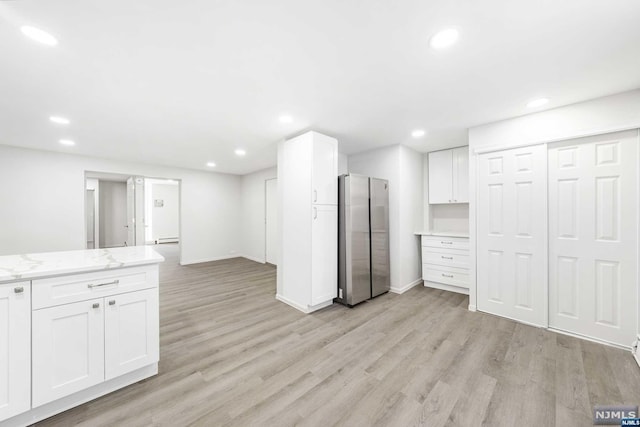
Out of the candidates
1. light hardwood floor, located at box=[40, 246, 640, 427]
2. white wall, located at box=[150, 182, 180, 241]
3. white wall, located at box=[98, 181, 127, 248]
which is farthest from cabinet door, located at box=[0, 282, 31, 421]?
white wall, located at box=[150, 182, 180, 241]

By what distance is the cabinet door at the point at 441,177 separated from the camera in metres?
4.09

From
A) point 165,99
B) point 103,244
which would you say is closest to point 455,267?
point 165,99

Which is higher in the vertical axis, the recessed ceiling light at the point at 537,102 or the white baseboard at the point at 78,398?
the recessed ceiling light at the point at 537,102

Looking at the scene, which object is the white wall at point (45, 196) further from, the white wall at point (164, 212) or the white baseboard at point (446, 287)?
the white baseboard at point (446, 287)

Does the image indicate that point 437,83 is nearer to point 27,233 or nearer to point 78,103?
point 78,103

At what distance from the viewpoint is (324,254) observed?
10.4 feet

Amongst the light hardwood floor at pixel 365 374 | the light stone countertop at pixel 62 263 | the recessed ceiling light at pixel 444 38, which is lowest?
the light hardwood floor at pixel 365 374

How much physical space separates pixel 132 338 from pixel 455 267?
4.10m

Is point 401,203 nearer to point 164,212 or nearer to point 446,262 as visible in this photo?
point 446,262

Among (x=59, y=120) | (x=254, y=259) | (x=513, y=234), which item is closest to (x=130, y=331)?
(x=59, y=120)

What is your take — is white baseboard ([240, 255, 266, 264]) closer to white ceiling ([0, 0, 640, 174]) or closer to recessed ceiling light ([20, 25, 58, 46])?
white ceiling ([0, 0, 640, 174])

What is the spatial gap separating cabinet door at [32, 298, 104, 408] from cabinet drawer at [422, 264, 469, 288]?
416 cm

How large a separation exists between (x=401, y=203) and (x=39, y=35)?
4.02 meters

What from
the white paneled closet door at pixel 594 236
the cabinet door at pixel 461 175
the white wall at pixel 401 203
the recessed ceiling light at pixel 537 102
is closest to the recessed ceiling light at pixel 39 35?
the white wall at pixel 401 203
